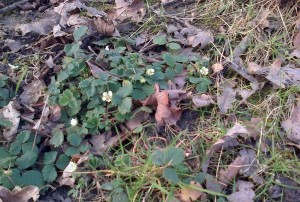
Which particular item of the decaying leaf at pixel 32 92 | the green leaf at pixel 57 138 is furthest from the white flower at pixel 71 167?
the decaying leaf at pixel 32 92

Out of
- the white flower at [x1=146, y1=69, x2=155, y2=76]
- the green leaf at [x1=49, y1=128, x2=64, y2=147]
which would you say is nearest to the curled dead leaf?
the white flower at [x1=146, y1=69, x2=155, y2=76]

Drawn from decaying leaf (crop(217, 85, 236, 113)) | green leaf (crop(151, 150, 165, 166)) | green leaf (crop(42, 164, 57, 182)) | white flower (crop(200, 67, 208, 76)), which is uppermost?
green leaf (crop(151, 150, 165, 166))

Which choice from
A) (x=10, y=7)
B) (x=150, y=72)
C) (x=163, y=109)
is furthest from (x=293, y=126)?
(x=10, y=7)

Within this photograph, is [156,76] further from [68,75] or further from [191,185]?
[191,185]

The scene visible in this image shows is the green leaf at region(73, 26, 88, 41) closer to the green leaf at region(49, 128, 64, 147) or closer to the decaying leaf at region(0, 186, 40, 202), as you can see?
the green leaf at region(49, 128, 64, 147)

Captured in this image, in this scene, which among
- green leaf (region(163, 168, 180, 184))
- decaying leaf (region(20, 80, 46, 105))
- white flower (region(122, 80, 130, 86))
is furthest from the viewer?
decaying leaf (region(20, 80, 46, 105))

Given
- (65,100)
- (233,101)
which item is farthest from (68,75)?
(233,101)
